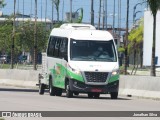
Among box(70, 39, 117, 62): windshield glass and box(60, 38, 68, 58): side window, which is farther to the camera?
box(60, 38, 68, 58): side window

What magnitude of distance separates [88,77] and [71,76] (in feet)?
2.46

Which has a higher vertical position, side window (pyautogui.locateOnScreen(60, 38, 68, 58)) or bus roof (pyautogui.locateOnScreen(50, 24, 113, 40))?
bus roof (pyautogui.locateOnScreen(50, 24, 113, 40))

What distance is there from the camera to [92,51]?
3556cm

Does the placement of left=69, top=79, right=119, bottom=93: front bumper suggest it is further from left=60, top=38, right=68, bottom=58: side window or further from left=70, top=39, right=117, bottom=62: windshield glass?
left=60, top=38, right=68, bottom=58: side window

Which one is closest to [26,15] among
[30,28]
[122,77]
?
[30,28]

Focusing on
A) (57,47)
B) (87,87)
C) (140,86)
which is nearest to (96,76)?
(87,87)

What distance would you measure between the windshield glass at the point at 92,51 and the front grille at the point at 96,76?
2.52 ft

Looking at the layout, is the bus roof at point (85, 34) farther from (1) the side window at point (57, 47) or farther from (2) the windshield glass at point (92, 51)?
(1) the side window at point (57, 47)

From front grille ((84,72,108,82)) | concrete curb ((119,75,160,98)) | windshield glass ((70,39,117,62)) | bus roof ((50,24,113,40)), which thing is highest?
bus roof ((50,24,113,40))

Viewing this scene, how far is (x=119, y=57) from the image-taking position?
36344 mm

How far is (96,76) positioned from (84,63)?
79 centimetres

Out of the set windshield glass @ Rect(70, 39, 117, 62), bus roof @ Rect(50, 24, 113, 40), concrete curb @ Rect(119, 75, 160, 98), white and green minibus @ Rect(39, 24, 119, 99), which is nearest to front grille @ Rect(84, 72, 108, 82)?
white and green minibus @ Rect(39, 24, 119, 99)

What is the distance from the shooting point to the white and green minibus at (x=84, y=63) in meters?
34.8

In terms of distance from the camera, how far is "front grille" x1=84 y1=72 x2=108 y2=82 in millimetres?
34750
